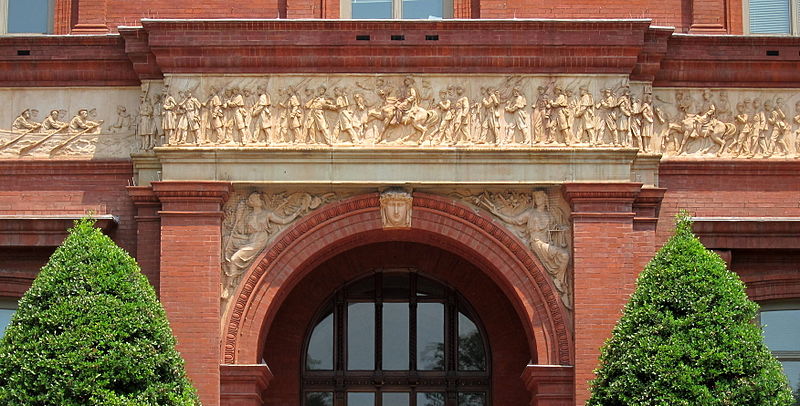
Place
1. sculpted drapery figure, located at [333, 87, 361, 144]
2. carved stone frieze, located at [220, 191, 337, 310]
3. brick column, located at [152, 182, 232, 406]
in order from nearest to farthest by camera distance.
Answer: brick column, located at [152, 182, 232, 406]
carved stone frieze, located at [220, 191, 337, 310]
sculpted drapery figure, located at [333, 87, 361, 144]

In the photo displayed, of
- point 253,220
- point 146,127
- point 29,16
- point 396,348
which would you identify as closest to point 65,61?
point 29,16

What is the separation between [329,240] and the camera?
72.2 feet

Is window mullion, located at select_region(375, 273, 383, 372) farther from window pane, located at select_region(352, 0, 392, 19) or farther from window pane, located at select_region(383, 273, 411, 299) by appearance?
window pane, located at select_region(352, 0, 392, 19)

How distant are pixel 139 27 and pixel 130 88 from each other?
40.8 inches

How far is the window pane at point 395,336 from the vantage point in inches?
967

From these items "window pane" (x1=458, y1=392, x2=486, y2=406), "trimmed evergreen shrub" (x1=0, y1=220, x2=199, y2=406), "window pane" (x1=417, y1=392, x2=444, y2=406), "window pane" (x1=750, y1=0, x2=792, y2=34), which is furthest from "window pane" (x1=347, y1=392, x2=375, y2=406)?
"window pane" (x1=750, y1=0, x2=792, y2=34)

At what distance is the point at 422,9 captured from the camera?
23656mm

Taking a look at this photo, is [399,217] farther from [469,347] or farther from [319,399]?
[319,399]

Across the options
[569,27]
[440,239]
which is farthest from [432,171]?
[569,27]

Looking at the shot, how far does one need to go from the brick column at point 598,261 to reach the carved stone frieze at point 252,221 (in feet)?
11.9

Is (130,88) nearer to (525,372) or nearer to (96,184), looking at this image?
(96,184)

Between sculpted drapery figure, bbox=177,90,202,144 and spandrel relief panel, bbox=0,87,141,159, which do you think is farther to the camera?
spandrel relief panel, bbox=0,87,141,159

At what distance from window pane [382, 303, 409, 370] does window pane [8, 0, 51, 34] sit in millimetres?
7063

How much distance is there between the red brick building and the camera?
71.3 ft
